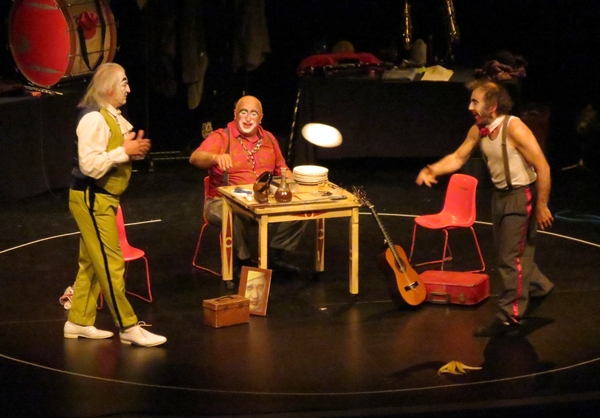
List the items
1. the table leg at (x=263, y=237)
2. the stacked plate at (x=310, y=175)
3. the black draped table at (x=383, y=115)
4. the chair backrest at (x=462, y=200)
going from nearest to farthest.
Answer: the table leg at (x=263, y=237) → the stacked plate at (x=310, y=175) → the chair backrest at (x=462, y=200) → the black draped table at (x=383, y=115)

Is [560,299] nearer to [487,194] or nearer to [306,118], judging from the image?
[487,194]

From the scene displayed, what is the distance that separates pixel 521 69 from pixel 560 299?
367 cm

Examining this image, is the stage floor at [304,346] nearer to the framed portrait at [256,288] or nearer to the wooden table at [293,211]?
the framed portrait at [256,288]

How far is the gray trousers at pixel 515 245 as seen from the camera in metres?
6.09

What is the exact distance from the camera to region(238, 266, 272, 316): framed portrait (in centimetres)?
639

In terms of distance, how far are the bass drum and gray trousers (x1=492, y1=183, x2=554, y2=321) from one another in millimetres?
4247

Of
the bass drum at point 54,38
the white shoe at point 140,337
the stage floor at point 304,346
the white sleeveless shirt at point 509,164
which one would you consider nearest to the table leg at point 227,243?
the stage floor at point 304,346

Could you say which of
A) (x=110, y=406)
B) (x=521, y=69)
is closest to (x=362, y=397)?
(x=110, y=406)

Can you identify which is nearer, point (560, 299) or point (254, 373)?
point (254, 373)

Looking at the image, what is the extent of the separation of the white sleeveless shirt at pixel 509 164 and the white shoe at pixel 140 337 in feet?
6.46

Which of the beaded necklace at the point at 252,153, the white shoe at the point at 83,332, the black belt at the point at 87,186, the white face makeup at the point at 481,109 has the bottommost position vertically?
the white shoe at the point at 83,332

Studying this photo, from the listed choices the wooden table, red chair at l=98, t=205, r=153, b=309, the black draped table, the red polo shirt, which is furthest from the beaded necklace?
the black draped table

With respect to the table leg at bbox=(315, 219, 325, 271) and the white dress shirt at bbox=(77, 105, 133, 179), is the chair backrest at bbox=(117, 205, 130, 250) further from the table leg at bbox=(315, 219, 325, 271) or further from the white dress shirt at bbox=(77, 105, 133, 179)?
the table leg at bbox=(315, 219, 325, 271)

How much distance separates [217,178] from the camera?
7.15m
